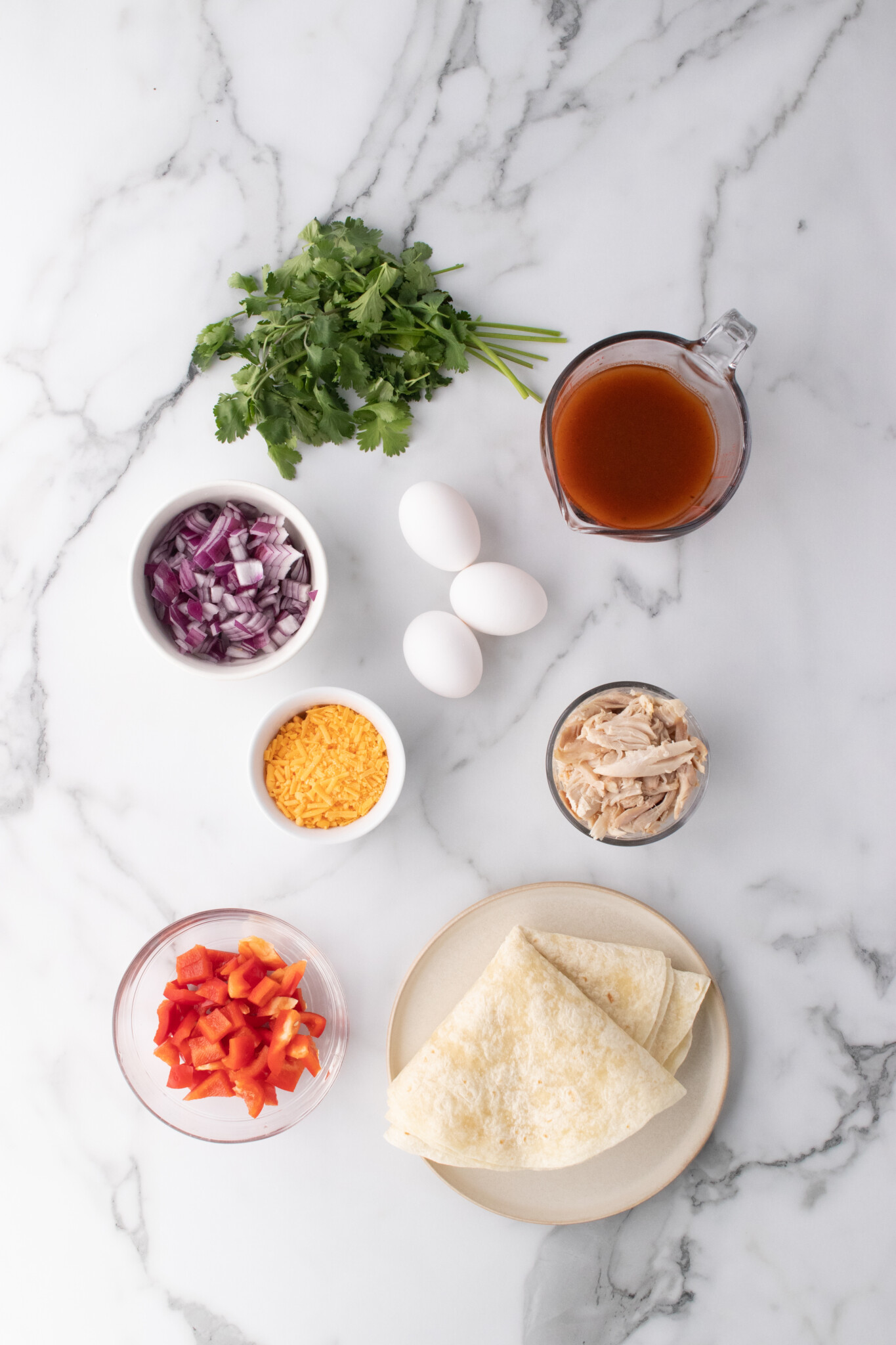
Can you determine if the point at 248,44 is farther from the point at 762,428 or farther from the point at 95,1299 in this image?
the point at 95,1299

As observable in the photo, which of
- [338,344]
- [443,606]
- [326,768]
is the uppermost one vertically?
[338,344]

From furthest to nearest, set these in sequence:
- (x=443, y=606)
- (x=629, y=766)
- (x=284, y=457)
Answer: (x=443, y=606), (x=284, y=457), (x=629, y=766)

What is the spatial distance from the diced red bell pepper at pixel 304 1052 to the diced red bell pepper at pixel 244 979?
0.12 m

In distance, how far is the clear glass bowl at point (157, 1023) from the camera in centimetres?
159

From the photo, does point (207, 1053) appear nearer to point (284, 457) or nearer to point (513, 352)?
point (284, 457)

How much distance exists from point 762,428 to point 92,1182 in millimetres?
1940

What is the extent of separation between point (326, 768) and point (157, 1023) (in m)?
0.60

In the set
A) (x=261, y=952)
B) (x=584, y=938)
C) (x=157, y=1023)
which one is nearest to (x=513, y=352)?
(x=584, y=938)

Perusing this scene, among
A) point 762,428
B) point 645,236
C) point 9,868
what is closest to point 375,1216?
point 9,868

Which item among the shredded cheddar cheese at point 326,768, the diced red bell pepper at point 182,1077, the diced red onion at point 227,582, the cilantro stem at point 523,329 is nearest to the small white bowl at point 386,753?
the shredded cheddar cheese at point 326,768

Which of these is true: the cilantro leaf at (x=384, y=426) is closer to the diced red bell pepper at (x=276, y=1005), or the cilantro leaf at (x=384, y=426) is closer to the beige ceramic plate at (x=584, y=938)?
the beige ceramic plate at (x=584, y=938)

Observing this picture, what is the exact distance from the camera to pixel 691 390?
1565mm

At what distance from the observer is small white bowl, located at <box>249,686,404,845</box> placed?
4.94ft

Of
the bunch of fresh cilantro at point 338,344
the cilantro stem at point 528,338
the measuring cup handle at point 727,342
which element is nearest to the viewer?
the measuring cup handle at point 727,342
